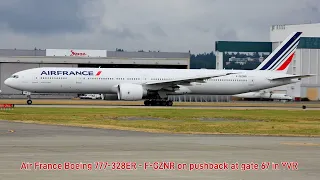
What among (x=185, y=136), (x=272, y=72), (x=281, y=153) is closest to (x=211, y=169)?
(x=281, y=153)

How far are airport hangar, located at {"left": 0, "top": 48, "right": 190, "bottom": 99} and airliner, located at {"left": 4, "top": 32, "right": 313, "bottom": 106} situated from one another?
125 feet

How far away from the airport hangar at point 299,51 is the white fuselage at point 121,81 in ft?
136

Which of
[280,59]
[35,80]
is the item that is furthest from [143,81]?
[280,59]

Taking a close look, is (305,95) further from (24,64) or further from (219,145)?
(219,145)

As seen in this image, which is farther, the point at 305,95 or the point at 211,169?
the point at 305,95

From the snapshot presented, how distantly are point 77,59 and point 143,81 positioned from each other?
4435 centimetres

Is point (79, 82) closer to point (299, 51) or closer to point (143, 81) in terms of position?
point (143, 81)

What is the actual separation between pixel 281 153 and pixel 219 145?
3.36 m

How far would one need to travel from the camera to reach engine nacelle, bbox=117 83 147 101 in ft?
216

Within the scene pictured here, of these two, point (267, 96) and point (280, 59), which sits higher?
point (280, 59)

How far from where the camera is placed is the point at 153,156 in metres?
20.0

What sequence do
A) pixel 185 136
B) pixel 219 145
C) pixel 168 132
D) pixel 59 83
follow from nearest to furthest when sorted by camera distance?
pixel 219 145, pixel 185 136, pixel 168 132, pixel 59 83

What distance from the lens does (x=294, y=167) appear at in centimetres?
1772

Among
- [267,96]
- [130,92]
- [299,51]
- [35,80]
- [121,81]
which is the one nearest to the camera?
[130,92]
